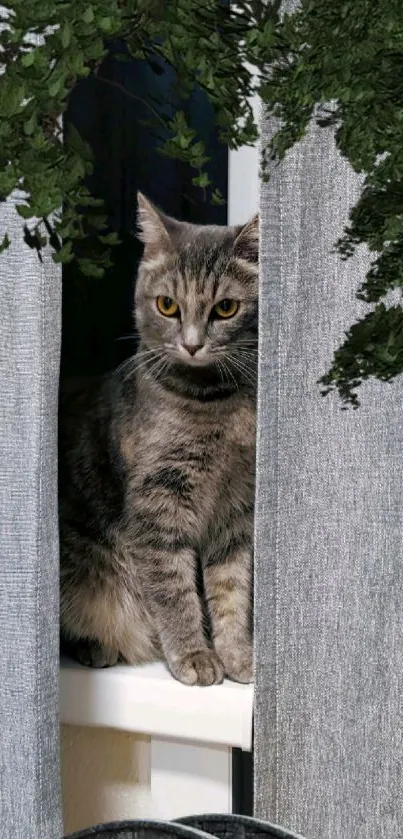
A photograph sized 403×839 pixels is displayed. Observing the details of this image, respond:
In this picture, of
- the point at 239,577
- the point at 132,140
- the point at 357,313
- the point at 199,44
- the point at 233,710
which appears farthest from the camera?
the point at 132,140

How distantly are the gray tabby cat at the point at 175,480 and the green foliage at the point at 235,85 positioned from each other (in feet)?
2.35

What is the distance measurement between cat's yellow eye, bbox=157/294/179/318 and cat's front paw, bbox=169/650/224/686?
44 cm

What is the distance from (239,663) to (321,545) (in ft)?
0.83

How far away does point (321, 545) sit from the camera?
1091 millimetres

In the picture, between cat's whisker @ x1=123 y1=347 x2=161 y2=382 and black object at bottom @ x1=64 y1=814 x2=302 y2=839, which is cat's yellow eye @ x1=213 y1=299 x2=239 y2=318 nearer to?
cat's whisker @ x1=123 y1=347 x2=161 y2=382

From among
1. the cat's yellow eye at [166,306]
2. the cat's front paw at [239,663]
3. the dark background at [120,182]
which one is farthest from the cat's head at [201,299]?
the cat's front paw at [239,663]

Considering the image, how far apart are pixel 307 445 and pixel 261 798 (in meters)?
0.41

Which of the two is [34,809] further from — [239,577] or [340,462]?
[340,462]

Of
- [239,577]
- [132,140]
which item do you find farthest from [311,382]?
[132,140]

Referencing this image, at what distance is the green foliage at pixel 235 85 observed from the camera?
43 centimetres

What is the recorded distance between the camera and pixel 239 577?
4.32 ft

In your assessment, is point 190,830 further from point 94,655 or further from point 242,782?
point 242,782

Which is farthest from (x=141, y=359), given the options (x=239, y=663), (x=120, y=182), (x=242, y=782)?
(x=242, y=782)

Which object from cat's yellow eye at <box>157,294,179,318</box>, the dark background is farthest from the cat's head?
the dark background
